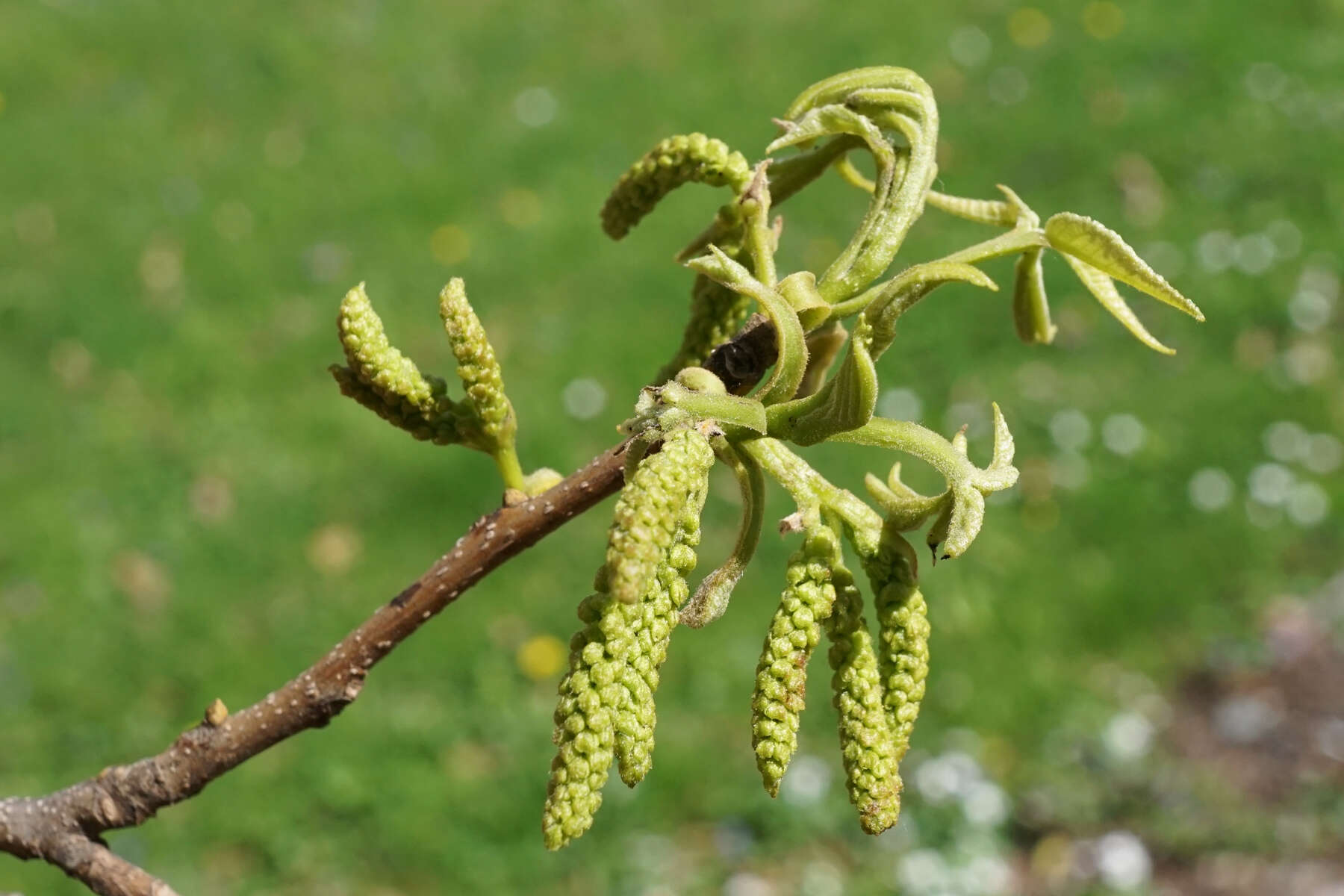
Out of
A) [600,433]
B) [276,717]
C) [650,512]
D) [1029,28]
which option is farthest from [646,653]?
[1029,28]

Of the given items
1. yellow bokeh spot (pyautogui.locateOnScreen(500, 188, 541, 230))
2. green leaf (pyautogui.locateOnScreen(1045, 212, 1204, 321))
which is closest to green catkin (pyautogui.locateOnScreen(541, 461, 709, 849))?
green leaf (pyautogui.locateOnScreen(1045, 212, 1204, 321))

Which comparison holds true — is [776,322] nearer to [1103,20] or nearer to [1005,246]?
[1005,246]

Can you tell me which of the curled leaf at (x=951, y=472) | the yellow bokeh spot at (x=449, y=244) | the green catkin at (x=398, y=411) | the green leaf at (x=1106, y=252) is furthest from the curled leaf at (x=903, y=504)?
the yellow bokeh spot at (x=449, y=244)

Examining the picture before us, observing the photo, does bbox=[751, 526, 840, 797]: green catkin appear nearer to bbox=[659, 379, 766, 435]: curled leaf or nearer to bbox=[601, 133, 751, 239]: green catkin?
bbox=[659, 379, 766, 435]: curled leaf

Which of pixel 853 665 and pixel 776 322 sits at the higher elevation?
pixel 776 322

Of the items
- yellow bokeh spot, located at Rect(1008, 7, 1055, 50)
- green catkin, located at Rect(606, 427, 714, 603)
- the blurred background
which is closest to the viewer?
green catkin, located at Rect(606, 427, 714, 603)

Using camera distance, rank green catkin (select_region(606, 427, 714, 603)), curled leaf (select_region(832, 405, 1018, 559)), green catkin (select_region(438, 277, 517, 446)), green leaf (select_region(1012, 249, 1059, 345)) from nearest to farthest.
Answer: green catkin (select_region(606, 427, 714, 603))
curled leaf (select_region(832, 405, 1018, 559))
green catkin (select_region(438, 277, 517, 446))
green leaf (select_region(1012, 249, 1059, 345))

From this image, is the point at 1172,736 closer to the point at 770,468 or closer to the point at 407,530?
the point at 407,530
